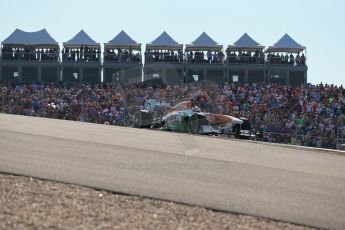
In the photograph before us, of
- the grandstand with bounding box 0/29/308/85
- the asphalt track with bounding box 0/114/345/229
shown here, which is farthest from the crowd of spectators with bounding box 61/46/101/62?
the asphalt track with bounding box 0/114/345/229

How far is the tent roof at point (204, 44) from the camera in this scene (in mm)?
35688

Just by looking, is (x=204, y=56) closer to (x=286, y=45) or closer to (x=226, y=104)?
(x=286, y=45)

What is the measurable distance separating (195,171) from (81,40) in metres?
27.9

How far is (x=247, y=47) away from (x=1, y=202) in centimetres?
3006

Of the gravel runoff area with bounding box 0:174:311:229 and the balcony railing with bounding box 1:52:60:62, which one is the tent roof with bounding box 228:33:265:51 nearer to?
the balcony railing with bounding box 1:52:60:62

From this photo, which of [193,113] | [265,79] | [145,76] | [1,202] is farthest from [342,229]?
[265,79]

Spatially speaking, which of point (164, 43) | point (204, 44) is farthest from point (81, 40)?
point (204, 44)

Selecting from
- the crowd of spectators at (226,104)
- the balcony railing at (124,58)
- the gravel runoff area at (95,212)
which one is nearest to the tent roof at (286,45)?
the crowd of spectators at (226,104)

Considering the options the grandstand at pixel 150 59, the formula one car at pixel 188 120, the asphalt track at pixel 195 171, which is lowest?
the asphalt track at pixel 195 171

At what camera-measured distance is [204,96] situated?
17.8m

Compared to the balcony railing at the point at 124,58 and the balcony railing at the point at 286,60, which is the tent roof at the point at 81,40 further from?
the balcony railing at the point at 286,60

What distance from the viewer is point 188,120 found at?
16938 mm

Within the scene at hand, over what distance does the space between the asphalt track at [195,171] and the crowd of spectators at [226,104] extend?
5.58 meters

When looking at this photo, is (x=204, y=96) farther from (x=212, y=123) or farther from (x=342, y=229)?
(x=342, y=229)
